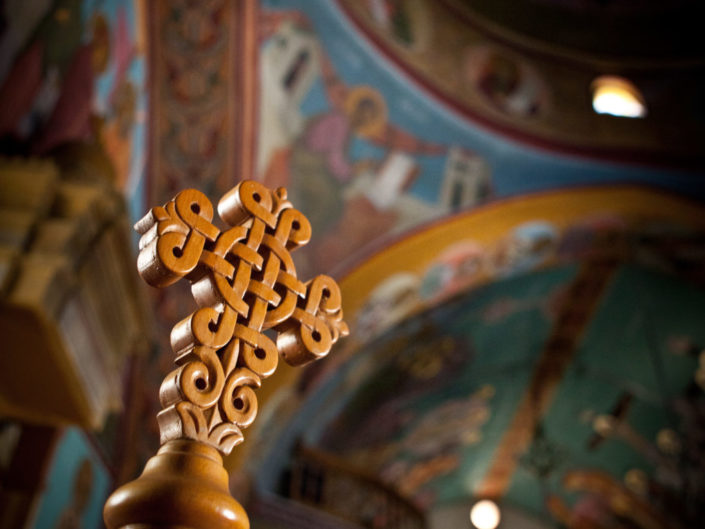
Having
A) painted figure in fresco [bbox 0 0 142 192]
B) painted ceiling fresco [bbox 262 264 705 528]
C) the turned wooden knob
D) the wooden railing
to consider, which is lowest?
the turned wooden knob

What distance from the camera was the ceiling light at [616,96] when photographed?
8.04 metres

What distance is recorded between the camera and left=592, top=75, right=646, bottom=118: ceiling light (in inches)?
316

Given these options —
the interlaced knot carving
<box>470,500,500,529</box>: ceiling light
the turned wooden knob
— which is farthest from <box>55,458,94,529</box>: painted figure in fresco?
<box>470,500,500,529</box>: ceiling light

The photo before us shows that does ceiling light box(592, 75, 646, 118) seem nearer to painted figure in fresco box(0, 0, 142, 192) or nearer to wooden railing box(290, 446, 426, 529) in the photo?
wooden railing box(290, 446, 426, 529)

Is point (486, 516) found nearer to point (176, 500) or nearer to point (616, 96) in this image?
point (616, 96)

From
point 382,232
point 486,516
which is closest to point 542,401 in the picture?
point 486,516

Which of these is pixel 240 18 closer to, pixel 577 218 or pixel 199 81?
pixel 199 81

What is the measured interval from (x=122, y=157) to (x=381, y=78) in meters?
2.72

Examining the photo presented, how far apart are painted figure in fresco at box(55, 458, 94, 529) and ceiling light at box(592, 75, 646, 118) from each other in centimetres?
585

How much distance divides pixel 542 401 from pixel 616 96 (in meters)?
4.58

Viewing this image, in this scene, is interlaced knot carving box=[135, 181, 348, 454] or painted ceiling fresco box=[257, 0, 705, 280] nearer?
interlaced knot carving box=[135, 181, 348, 454]

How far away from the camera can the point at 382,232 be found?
24.1ft

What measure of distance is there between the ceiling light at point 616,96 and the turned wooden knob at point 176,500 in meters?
7.54

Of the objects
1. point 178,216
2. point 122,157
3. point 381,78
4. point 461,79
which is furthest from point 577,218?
point 178,216
